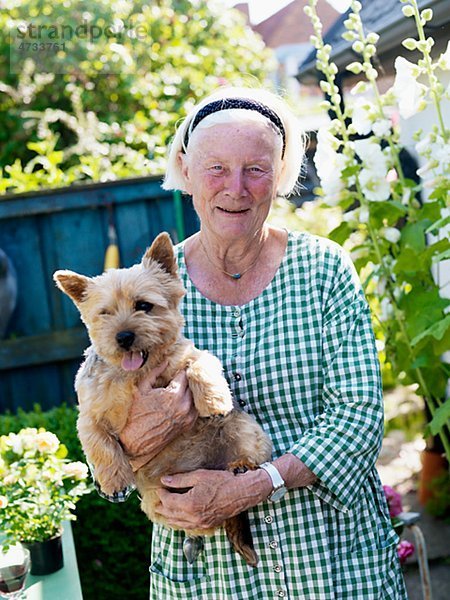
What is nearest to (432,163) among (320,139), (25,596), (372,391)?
(320,139)

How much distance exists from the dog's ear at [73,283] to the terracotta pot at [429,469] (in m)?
3.63

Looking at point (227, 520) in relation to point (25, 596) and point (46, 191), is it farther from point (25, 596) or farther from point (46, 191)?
point (46, 191)

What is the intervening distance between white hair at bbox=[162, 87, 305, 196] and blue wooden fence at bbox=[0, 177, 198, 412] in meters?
2.95

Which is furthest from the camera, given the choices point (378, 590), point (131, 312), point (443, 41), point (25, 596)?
point (443, 41)

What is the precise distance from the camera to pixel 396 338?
3.60m

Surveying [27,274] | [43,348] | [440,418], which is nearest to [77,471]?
[440,418]

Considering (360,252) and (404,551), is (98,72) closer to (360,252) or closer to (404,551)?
(360,252)

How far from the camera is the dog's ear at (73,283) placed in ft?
7.66

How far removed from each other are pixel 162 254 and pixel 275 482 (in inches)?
29.6

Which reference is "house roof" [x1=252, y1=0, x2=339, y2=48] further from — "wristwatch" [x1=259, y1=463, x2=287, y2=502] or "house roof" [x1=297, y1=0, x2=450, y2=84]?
"wristwatch" [x1=259, y1=463, x2=287, y2=502]

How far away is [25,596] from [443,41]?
3.14m

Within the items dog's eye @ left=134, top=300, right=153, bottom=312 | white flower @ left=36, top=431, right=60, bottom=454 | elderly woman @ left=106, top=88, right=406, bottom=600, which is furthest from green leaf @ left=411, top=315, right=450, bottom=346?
white flower @ left=36, top=431, right=60, bottom=454

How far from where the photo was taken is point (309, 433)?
7.76ft

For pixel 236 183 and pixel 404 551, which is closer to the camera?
pixel 236 183
